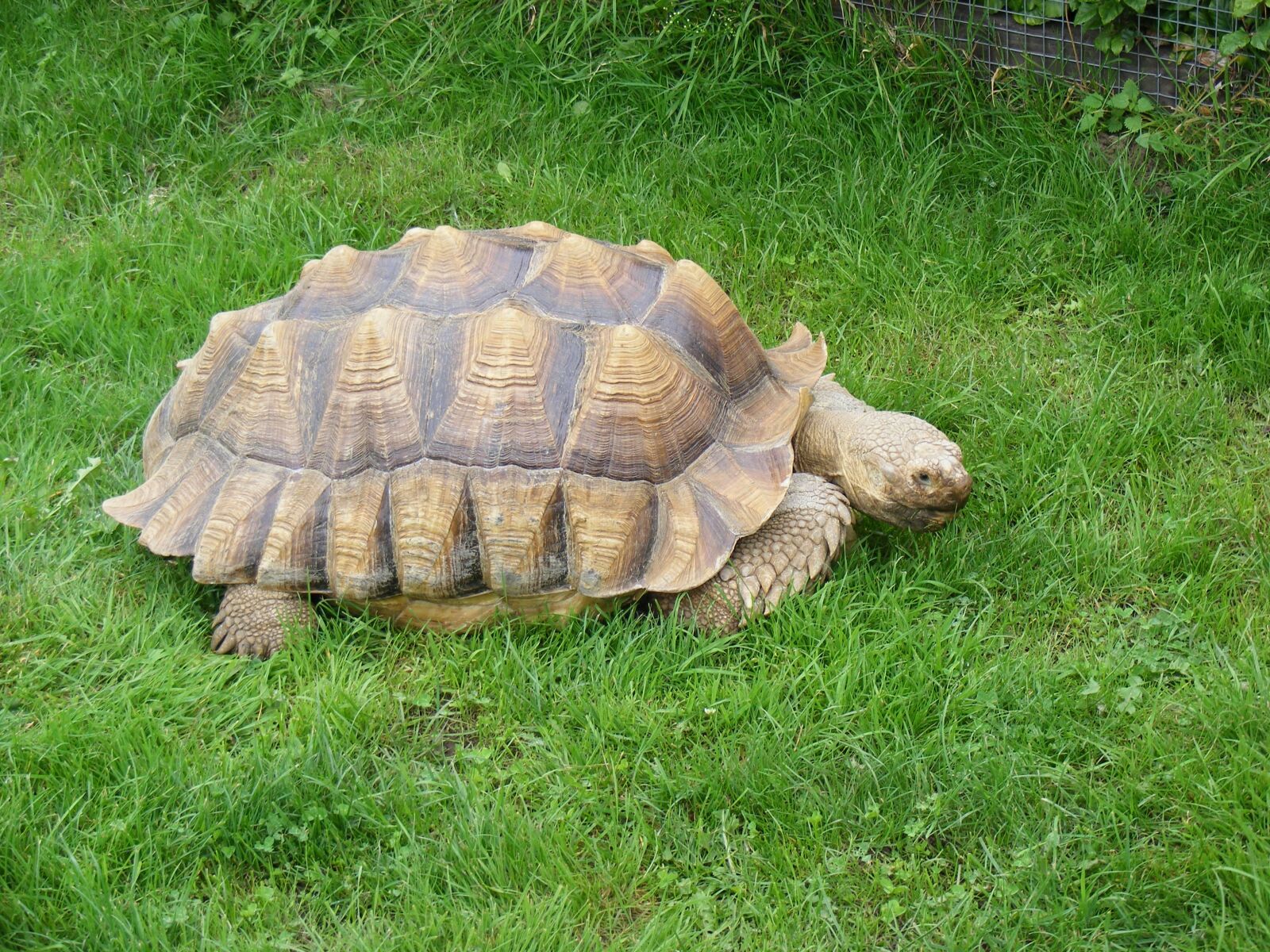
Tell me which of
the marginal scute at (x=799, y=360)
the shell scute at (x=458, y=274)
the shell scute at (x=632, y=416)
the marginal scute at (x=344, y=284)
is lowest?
the marginal scute at (x=799, y=360)

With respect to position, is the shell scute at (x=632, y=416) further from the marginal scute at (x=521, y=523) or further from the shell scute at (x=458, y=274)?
the shell scute at (x=458, y=274)

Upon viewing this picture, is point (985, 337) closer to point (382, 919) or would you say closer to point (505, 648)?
point (505, 648)

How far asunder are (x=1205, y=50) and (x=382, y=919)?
409cm

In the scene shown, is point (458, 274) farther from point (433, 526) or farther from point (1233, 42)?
point (1233, 42)

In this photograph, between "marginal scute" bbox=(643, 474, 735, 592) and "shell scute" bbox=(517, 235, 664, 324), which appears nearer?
"marginal scute" bbox=(643, 474, 735, 592)

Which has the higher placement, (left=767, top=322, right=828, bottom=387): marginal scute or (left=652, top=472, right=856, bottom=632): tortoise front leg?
(left=767, top=322, right=828, bottom=387): marginal scute

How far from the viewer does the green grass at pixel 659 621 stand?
2893 mm

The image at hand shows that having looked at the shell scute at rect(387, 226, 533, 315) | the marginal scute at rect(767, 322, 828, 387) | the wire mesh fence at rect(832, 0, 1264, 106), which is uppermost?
the wire mesh fence at rect(832, 0, 1264, 106)

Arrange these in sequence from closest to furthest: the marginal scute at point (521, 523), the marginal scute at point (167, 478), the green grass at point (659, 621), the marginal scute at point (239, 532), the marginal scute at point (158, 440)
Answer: the green grass at point (659, 621) → the marginal scute at point (521, 523) → the marginal scute at point (239, 532) → the marginal scute at point (167, 478) → the marginal scute at point (158, 440)

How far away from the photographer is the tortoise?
11.2 ft

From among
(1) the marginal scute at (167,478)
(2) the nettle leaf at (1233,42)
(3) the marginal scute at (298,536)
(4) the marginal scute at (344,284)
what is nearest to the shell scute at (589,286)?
(4) the marginal scute at (344,284)

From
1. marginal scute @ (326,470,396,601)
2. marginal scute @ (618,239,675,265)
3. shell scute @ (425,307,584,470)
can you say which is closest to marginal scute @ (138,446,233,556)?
marginal scute @ (326,470,396,601)

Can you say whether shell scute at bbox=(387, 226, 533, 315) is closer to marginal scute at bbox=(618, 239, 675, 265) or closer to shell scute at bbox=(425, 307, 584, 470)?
shell scute at bbox=(425, 307, 584, 470)

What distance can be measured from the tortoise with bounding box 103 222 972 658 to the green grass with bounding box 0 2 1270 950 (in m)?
0.17
